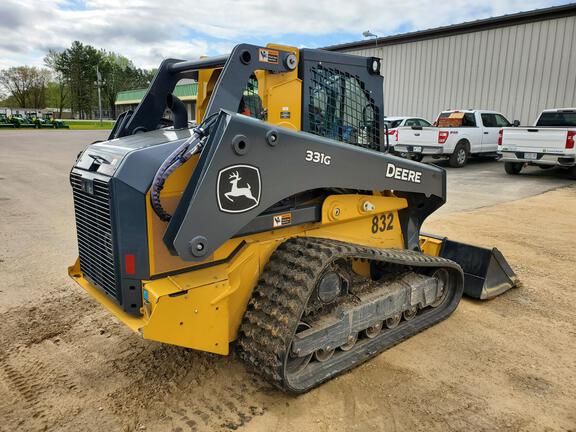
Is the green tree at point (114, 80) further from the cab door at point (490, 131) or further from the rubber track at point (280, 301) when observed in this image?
the rubber track at point (280, 301)

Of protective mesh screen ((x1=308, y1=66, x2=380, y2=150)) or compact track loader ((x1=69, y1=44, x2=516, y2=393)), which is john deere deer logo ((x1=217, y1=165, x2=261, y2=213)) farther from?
protective mesh screen ((x1=308, y1=66, x2=380, y2=150))

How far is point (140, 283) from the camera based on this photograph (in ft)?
9.88

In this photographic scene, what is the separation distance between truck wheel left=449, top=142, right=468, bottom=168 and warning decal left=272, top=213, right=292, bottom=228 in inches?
539

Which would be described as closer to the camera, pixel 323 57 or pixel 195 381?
pixel 195 381

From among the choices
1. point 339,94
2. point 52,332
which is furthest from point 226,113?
point 52,332

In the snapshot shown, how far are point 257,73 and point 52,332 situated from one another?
293 cm

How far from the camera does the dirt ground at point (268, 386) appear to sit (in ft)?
10.1

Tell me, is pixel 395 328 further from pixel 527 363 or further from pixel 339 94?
pixel 339 94

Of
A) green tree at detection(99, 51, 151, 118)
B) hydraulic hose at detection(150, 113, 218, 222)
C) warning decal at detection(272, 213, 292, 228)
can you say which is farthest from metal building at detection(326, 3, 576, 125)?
green tree at detection(99, 51, 151, 118)

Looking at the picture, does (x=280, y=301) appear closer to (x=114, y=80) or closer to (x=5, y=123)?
(x=5, y=123)

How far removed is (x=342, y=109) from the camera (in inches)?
156

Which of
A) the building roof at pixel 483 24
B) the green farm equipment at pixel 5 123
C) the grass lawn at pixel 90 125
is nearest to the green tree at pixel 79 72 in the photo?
the grass lawn at pixel 90 125

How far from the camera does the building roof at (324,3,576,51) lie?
1836 centimetres

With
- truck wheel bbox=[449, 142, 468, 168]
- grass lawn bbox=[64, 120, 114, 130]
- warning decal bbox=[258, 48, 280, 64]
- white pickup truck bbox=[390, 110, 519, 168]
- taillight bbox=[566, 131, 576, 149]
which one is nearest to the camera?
warning decal bbox=[258, 48, 280, 64]
